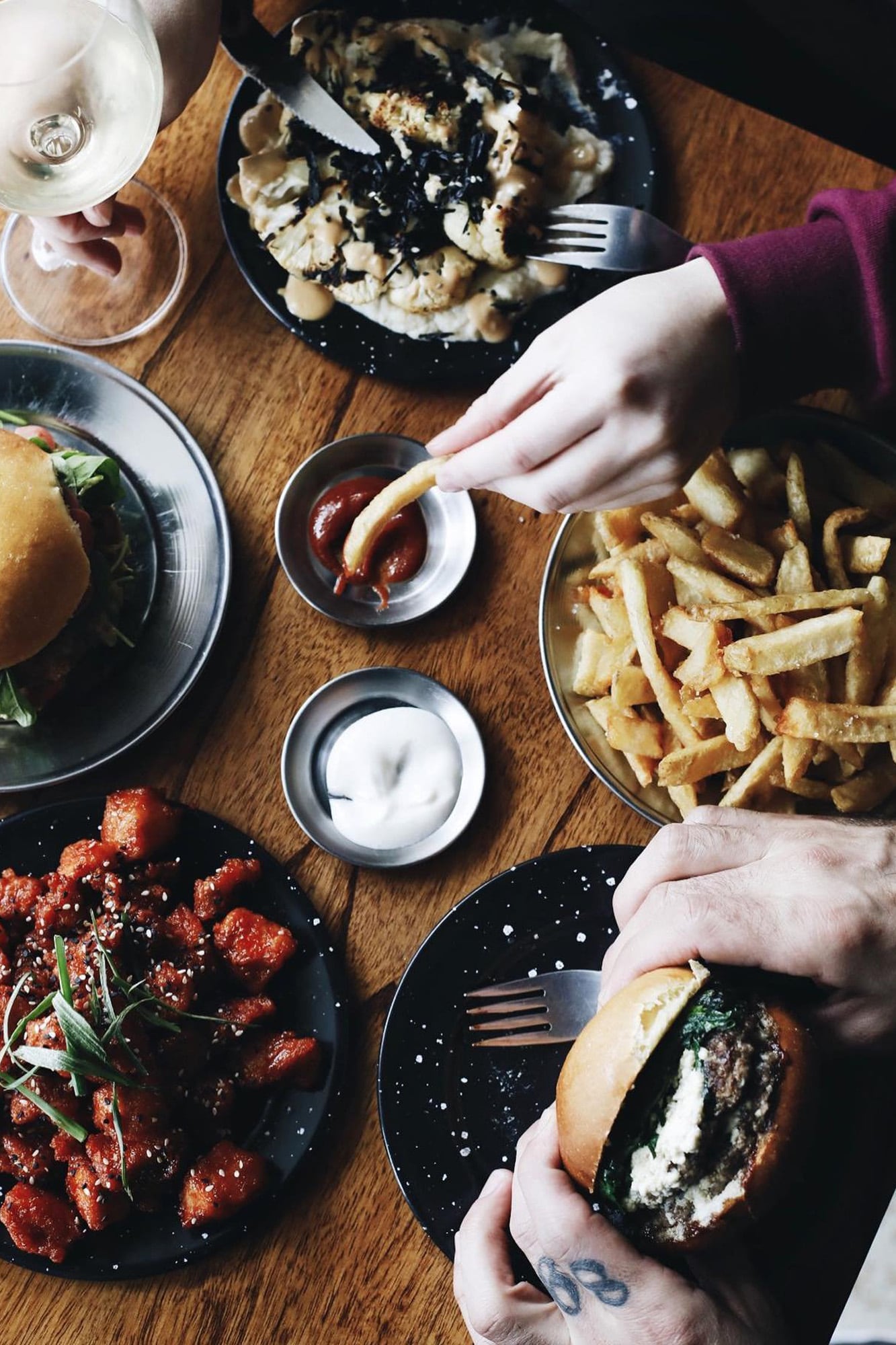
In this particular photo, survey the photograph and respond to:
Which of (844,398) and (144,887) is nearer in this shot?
(144,887)

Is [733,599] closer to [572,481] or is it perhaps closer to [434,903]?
[572,481]

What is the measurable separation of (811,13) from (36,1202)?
9.16ft

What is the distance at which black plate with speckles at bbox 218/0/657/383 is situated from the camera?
1.94 m

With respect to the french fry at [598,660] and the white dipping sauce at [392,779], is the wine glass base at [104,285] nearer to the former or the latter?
the white dipping sauce at [392,779]

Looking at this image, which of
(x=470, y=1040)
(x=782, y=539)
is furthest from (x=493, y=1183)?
(x=782, y=539)

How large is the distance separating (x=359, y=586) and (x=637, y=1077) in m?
0.99

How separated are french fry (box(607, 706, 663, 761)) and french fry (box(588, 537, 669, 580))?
223 mm

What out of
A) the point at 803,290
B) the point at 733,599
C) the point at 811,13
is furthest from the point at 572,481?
the point at 811,13

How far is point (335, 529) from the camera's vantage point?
6.39 feet

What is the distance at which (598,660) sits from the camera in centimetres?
181

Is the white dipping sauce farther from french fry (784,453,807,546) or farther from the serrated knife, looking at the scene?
the serrated knife

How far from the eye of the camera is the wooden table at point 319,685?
1793 millimetres

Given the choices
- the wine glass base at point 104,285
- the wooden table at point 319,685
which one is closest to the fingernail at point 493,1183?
A: the wooden table at point 319,685

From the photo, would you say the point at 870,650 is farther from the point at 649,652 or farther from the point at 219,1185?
the point at 219,1185
